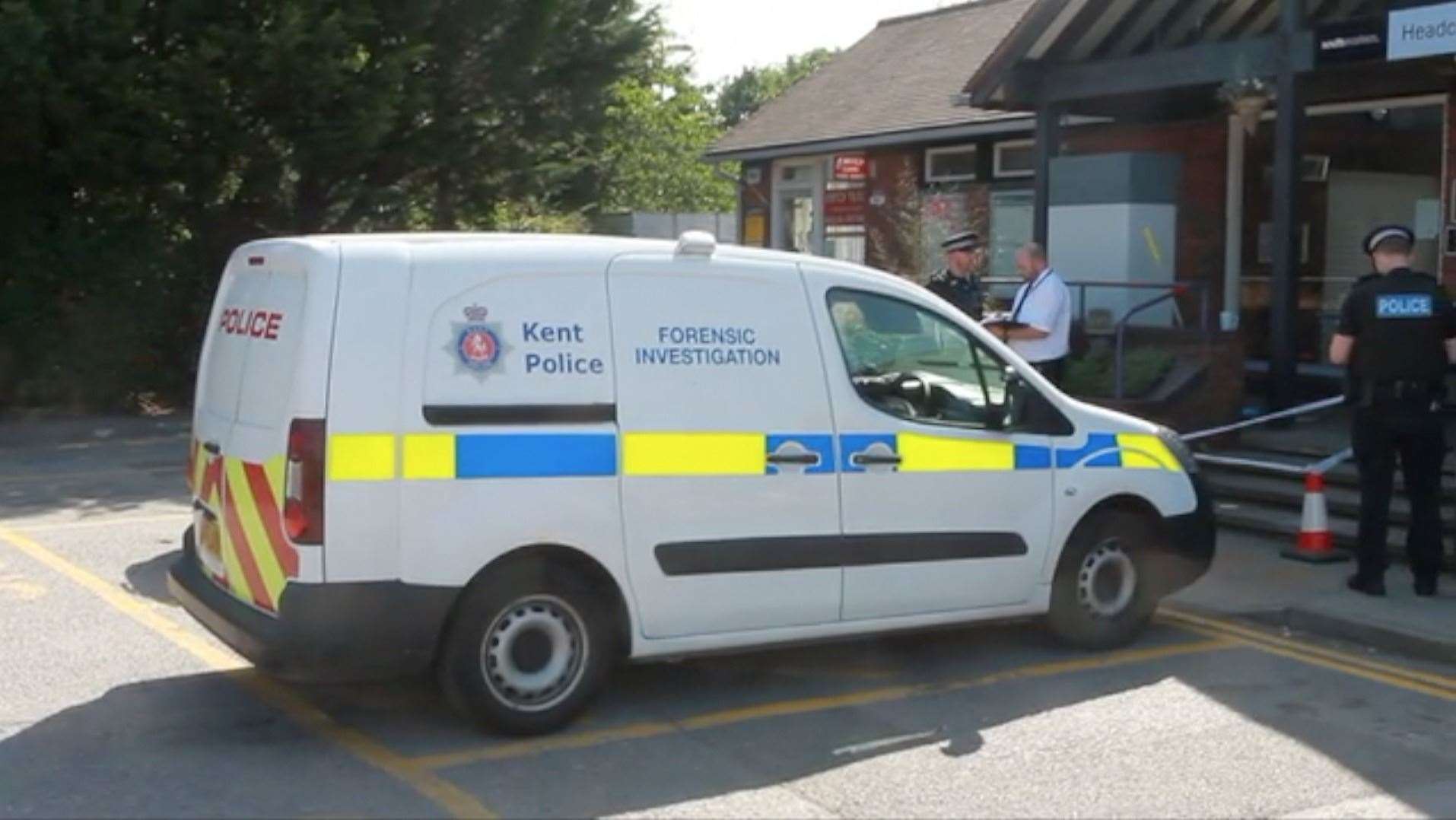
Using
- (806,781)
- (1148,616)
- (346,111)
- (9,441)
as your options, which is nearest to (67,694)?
(806,781)

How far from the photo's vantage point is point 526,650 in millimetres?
6348

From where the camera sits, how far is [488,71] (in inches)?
795

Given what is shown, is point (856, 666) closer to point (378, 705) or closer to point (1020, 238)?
point (378, 705)

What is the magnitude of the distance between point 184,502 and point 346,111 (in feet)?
23.4

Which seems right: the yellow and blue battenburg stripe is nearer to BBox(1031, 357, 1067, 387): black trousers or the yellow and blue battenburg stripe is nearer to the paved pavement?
the paved pavement

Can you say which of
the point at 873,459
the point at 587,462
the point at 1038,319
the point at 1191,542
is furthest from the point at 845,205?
the point at 587,462

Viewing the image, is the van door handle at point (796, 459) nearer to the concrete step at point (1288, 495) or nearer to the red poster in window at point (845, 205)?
the concrete step at point (1288, 495)

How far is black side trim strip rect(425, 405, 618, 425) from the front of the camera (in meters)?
6.08

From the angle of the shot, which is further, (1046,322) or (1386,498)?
(1046,322)

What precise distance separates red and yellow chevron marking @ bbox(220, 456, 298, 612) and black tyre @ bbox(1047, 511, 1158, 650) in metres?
3.43

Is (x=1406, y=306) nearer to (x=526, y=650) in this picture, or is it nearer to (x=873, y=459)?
(x=873, y=459)

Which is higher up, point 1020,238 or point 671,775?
point 1020,238

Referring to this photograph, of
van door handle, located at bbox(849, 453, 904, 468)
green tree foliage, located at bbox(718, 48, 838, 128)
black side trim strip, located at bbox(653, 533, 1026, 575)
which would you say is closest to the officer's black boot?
black side trim strip, located at bbox(653, 533, 1026, 575)

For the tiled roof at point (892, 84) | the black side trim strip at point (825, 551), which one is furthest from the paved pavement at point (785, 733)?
the tiled roof at point (892, 84)
